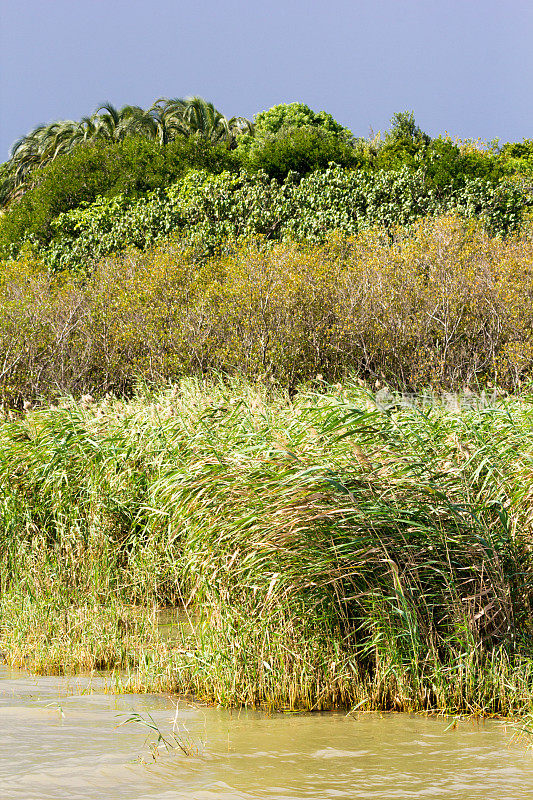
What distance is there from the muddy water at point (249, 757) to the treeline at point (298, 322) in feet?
41.1

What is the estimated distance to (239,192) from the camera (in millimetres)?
27828

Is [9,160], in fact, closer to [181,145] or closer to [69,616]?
[181,145]

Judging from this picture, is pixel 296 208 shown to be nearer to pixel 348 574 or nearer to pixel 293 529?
pixel 293 529

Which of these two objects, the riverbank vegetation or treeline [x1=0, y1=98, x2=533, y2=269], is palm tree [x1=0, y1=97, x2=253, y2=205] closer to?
treeline [x1=0, y1=98, x2=533, y2=269]

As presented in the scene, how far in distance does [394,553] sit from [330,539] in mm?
482

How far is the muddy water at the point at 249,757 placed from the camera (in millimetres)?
4254

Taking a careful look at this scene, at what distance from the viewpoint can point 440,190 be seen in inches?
1102

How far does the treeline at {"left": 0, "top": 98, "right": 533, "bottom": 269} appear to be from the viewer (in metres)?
27.2

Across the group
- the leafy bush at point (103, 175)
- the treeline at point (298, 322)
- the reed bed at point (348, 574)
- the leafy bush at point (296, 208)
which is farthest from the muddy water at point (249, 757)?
the leafy bush at point (103, 175)

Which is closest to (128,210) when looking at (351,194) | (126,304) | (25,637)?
(351,194)

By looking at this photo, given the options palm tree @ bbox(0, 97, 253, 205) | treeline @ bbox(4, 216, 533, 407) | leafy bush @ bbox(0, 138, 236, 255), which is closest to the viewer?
treeline @ bbox(4, 216, 533, 407)

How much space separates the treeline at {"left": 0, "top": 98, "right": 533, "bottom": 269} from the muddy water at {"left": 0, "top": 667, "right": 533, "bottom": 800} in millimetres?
19531

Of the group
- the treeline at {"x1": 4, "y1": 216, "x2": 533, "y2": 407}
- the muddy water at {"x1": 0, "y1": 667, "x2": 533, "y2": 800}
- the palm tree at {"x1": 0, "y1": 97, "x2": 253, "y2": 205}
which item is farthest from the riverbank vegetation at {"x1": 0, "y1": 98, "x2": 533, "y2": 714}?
the palm tree at {"x1": 0, "y1": 97, "x2": 253, "y2": 205}

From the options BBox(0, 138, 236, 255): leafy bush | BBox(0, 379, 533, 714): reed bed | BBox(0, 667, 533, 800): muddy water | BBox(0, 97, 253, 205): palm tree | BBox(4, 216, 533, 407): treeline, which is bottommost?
BBox(0, 667, 533, 800): muddy water
